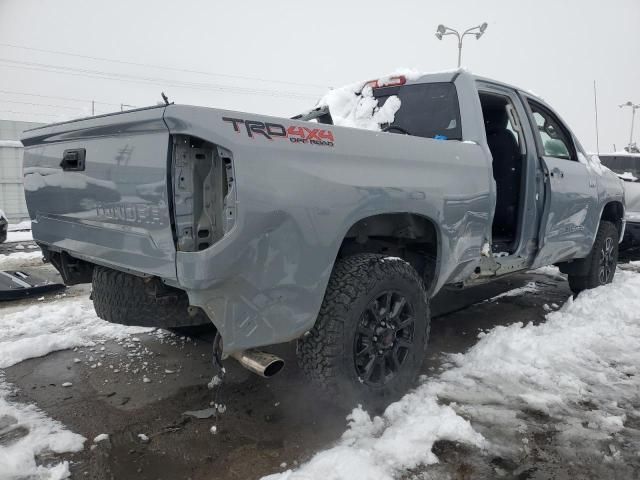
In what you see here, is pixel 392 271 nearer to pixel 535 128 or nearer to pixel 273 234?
pixel 273 234

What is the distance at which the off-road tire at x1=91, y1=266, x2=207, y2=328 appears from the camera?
9.05 ft

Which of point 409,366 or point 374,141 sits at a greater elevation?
point 374,141

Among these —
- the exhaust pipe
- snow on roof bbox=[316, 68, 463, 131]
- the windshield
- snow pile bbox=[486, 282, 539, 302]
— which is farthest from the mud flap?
the windshield

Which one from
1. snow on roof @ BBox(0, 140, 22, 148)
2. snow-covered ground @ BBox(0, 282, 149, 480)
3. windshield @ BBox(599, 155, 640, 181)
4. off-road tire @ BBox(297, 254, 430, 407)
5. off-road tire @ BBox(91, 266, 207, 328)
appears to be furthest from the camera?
snow on roof @ BBox(0, 140, 22, 148)

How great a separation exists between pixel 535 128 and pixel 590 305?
184 centimetres

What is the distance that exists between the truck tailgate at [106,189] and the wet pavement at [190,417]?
35.7 inches

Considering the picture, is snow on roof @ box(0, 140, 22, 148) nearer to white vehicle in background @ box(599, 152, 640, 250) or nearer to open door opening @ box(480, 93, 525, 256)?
open door opening @ box(480, 93, 525, 256)

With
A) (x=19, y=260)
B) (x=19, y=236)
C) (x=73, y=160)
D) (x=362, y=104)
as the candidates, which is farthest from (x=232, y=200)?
(x=19, y=236)

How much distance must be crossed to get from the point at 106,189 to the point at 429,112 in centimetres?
243

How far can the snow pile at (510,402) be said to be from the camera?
229 centimetres

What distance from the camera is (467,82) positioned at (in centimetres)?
361

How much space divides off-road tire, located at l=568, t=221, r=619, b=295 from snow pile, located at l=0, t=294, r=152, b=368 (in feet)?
14.8

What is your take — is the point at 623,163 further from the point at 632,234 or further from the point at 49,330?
the point at 49,330

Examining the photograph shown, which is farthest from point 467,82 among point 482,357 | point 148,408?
point 148,408
